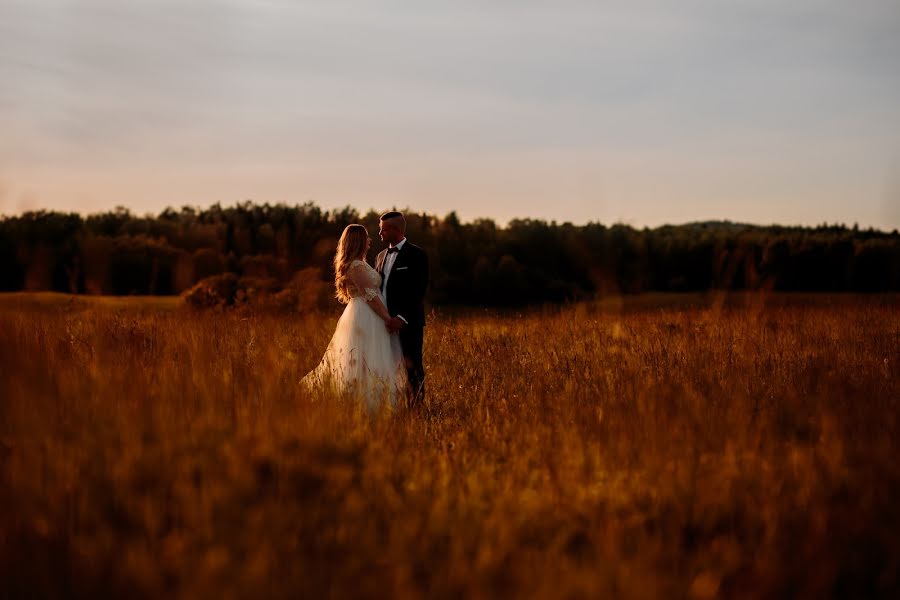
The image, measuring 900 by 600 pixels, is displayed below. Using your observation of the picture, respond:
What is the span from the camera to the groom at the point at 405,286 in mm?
7168

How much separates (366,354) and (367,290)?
63cm

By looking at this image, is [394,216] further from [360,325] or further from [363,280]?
[360,325]

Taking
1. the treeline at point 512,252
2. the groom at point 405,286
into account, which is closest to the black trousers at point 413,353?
the groom at point 405,286

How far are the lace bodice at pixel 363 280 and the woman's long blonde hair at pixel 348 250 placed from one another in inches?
1.9

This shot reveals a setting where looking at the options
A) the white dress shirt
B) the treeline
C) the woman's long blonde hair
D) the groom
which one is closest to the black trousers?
the groom

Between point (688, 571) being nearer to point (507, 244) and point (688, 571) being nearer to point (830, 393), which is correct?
point (830, 393)

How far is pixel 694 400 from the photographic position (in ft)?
17.6

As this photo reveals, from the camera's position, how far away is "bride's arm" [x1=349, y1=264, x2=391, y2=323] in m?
7.09

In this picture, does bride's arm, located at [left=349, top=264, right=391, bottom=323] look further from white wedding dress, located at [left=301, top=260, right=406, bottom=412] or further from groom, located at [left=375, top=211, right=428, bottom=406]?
groom, located at [left=375, top=211, right=428, bottom=406]

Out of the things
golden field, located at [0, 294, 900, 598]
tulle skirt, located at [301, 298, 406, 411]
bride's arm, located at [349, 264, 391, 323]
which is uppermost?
bride's arm, located at [349, 264, 391, 323]

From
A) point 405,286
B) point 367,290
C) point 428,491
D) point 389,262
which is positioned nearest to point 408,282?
point 405,286

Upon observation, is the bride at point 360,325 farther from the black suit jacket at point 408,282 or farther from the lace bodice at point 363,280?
the black suit jacket at point 408,282

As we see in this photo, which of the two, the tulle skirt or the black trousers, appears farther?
the black trousers

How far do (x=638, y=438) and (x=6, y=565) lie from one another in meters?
3.50
